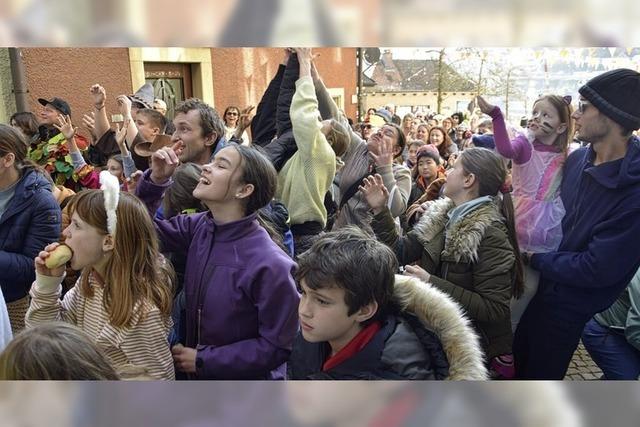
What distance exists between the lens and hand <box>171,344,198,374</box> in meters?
1.56

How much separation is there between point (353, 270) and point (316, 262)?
109 millimetres

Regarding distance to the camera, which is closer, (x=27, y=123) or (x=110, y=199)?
(x=110, y=199)

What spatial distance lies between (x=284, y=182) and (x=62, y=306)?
138 cm

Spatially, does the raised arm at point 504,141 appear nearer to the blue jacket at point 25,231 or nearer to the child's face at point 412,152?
the blue jacket at point 25,231

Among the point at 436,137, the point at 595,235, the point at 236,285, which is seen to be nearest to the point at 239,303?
the point at 236,285

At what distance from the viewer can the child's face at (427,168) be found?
14.5 feet

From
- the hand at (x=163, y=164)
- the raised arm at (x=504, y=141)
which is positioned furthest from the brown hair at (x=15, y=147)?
the raised arm at (x=504, y=141)

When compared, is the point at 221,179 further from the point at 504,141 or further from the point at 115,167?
the point at 115,167

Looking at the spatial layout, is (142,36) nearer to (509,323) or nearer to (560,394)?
(560,394)

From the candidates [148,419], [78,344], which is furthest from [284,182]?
[148,419]

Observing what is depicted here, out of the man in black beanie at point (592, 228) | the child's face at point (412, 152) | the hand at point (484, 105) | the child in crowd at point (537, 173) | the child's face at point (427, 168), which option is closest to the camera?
the man in black beanie at point (592, 228)

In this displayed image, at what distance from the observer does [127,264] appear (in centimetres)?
154

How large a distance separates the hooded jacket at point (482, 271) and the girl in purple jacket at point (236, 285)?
73 cm

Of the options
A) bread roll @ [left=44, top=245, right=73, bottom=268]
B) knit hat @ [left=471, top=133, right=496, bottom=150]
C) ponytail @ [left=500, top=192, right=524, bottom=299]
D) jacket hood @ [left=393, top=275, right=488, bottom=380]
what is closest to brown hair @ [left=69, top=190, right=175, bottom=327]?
bread roll @ [left=44, top=245, right=73, bottom=268]
